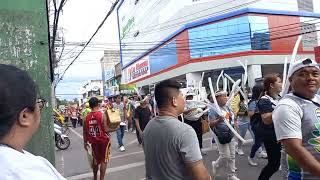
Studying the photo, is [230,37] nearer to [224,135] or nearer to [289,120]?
[224,135]

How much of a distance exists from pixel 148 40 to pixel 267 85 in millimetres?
45997

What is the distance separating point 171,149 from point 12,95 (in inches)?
69.8

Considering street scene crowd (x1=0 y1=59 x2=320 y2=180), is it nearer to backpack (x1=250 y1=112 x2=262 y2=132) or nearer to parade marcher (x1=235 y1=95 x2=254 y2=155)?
backpack (x1=250 y1=112 x2=262 y2=132)

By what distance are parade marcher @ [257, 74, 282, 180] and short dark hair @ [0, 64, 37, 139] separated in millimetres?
3708

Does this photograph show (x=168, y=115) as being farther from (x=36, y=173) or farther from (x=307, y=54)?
(x=307, y=54)

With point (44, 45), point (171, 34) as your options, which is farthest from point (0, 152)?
point (171, 34)

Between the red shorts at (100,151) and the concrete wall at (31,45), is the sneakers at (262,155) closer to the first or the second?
the red shorts at (100,151)

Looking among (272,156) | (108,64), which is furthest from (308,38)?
(108,64)

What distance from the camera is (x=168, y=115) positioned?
3113 mm

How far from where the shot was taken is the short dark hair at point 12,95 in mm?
1266

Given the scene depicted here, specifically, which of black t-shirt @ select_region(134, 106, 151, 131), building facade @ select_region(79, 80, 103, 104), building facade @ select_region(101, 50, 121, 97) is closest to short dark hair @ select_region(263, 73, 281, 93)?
black t-shirt @ select_region(134, 106, 151, 131)

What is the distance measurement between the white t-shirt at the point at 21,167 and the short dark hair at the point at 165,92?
75.1 inches

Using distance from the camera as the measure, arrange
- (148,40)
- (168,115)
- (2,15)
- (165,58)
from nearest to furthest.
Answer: (168,115) < (2,15) < (165,58) < (148,40)

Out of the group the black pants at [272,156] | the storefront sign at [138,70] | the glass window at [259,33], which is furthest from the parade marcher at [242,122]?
the storefront sign at [138,70]
